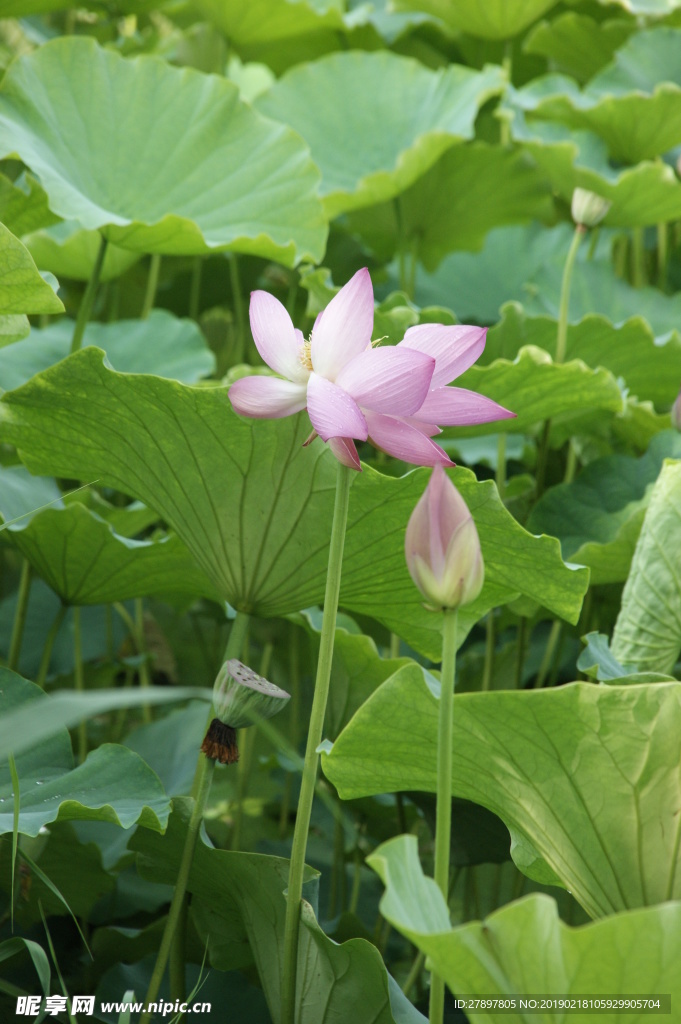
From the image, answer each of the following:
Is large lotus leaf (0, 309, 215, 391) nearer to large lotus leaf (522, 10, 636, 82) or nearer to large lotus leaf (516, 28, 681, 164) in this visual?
large lotus leaf (516, 28, 681, 164)

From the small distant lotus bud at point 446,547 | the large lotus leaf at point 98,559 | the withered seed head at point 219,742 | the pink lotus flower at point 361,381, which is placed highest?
the pink lotus flower at point 361,381

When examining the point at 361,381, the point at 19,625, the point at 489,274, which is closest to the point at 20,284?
the point at 361,381

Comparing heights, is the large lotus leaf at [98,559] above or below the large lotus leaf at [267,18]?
below

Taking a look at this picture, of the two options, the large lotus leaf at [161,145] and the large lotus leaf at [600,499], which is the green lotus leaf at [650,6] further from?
the large lotus leaf at [600,499]

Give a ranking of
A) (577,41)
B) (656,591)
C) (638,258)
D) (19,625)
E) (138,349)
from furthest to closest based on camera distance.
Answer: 1. (577,41)
2. (638,258)
3. (138,349)
4. (19,625)
5. (656,591)

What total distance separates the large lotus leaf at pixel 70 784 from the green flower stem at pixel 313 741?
0.40 feet

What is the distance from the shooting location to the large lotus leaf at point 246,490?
0.73 m

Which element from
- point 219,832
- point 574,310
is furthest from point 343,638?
point 574,310

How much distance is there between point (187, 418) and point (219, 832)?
69 centimetres

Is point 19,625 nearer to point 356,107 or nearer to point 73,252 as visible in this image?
point 73,252

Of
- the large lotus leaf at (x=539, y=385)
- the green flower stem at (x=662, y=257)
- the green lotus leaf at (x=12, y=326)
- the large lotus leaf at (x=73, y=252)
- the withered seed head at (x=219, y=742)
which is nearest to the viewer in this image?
the withered seed head at (x=219, y=742)

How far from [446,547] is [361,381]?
12cm

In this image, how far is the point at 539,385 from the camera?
38.6 inches

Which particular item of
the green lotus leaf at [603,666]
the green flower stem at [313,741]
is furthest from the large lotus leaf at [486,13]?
the green flower stem at [313,741]
